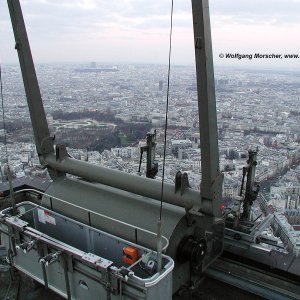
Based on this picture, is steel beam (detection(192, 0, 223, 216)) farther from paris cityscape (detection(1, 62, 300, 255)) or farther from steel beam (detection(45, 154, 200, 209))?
paris cityscape (detection(1, 62, 300, 255))

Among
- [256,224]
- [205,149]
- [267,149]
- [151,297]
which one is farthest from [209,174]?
[267,149]

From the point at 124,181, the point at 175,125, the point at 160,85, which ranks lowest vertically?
the point at 124,181

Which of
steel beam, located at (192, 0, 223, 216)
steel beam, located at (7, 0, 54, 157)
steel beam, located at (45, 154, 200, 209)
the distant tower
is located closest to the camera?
steel beam, located at (192, 0, 223, 216)

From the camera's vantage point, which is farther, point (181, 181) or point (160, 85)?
point (160, 85)

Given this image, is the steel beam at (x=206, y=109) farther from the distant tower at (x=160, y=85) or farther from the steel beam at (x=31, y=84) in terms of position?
the steel beam at (x=31, y=84)

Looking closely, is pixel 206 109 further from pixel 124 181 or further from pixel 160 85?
pixel 160 85

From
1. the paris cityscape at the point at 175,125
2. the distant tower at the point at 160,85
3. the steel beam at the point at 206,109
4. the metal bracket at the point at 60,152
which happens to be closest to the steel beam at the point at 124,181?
the metal bracket at the point at 60,152

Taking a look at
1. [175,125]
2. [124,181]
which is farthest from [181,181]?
[175,125]

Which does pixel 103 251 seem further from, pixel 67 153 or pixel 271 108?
pixel 271 108

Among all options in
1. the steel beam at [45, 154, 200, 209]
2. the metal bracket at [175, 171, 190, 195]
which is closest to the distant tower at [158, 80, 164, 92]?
the steel beam at [45, 154, 200, 209]
